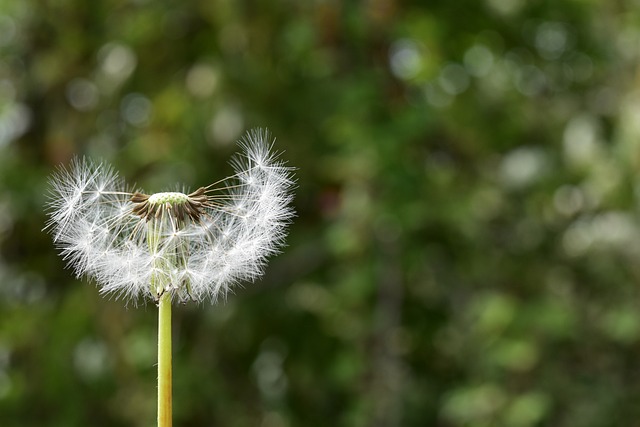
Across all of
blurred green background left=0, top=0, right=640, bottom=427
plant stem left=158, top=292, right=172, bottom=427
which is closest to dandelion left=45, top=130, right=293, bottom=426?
plant stem left=158, top=292, right=172, bottom=427

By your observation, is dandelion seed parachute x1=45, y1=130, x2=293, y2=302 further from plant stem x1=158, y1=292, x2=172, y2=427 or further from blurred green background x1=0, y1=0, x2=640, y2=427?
blurred green background x1=0, y1=0, x2=640, y2=427

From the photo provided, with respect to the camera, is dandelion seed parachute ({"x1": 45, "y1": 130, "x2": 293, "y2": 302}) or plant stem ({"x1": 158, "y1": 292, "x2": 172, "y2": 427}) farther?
dandelion seed parachute ({"x1": 45, "y1": 130, "x2": 293, "y2": 302})

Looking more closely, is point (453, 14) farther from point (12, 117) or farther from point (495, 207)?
point (12, 117)

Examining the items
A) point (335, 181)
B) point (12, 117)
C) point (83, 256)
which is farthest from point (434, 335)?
point (83, 256)

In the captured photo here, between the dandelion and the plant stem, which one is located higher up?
the dandelion

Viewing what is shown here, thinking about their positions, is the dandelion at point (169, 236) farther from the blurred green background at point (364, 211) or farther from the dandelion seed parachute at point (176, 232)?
the blurred green background at point (364, 211)

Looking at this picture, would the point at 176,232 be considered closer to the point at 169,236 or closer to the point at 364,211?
the point at 169,236
